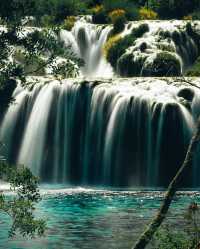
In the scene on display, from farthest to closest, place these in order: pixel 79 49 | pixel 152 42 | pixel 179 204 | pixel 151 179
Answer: pixel 79 49, pixel 152 42, pixel 151 179, pixel 179 204

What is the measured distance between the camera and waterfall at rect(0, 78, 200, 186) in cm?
5497

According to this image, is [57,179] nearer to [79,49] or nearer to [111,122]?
[111,122]

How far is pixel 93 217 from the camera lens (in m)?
37.7

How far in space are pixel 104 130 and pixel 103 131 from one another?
0.30 feet

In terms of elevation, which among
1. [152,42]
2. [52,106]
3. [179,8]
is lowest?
[52,106]

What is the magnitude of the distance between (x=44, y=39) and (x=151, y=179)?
1340 inches

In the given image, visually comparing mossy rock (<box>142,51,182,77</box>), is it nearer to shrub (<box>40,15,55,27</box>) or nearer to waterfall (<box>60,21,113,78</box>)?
waterfall (<box>60,21,113,78</box>)

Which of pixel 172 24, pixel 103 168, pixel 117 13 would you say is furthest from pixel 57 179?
pixel 117 13

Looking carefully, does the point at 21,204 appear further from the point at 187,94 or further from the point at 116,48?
the point at 116,48

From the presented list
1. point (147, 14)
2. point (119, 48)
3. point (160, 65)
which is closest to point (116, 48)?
point (119, 48)

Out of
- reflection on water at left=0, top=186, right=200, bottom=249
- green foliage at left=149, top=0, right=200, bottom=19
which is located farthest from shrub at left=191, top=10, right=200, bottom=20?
reflection on water at left=0, top=186, right=200, bottom=249

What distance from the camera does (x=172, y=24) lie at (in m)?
75.8

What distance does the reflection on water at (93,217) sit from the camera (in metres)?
30.6

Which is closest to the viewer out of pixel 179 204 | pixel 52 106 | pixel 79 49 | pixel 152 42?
pixel 179 204
